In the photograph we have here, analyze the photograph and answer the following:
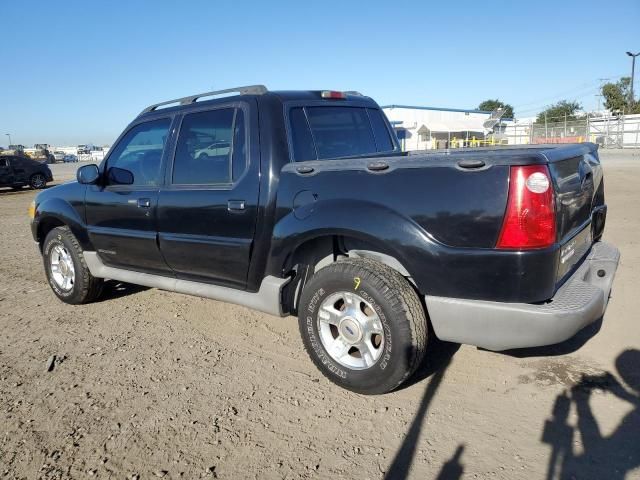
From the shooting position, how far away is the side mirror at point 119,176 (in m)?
4.37

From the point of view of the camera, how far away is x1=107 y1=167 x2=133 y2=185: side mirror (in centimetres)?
437

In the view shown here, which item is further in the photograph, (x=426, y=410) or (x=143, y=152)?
(x=143, y=152)

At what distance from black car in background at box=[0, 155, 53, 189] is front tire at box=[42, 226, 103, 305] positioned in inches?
683

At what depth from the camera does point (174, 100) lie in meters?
4.21

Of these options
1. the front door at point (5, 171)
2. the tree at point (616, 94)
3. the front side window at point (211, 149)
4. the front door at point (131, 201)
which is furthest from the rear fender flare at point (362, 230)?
the tree at point (616, 94)

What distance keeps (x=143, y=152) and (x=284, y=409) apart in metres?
2.59

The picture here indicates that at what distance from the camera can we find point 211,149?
3.76 meters

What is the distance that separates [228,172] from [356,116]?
1.27 meters

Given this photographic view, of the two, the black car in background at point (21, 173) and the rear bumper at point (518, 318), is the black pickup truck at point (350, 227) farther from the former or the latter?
the black car in background at point (21, 173)

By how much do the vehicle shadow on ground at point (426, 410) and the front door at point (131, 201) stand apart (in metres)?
2.25

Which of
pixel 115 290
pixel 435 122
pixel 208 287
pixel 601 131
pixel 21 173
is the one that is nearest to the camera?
pixel 208 287

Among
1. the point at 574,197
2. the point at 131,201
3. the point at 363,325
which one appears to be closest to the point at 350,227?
the point at 363,325

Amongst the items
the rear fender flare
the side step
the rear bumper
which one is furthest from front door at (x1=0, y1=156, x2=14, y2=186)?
the rear bumper

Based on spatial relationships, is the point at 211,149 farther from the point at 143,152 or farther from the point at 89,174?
the point at 89,174
